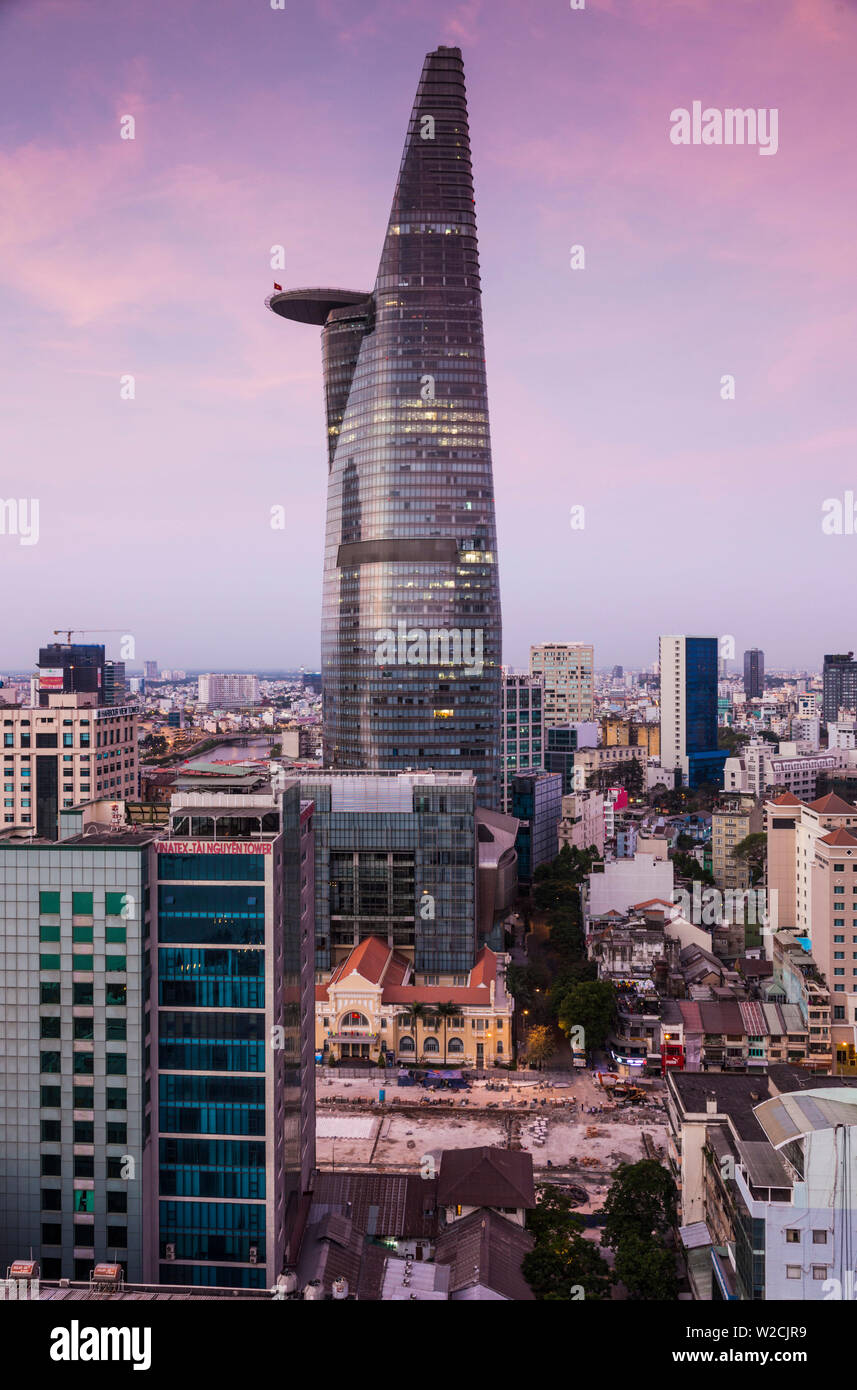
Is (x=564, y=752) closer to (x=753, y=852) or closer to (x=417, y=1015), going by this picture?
(x=753, y=852)

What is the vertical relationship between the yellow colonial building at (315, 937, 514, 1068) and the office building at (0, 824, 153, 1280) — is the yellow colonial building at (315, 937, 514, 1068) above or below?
below

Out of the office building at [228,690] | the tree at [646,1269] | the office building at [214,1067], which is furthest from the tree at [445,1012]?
the office building at [228,690]

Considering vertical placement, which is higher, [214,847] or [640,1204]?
[214,847]

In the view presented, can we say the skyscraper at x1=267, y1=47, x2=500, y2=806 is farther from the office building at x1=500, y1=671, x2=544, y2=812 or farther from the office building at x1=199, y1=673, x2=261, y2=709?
the office building at x1=199, y1=673, x2=261, y2=709

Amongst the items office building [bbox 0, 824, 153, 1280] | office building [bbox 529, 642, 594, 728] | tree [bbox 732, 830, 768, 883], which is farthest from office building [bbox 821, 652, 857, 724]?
office building [bbox 0, 824, 153, 1280]

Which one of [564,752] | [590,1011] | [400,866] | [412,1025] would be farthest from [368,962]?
[564,752]
